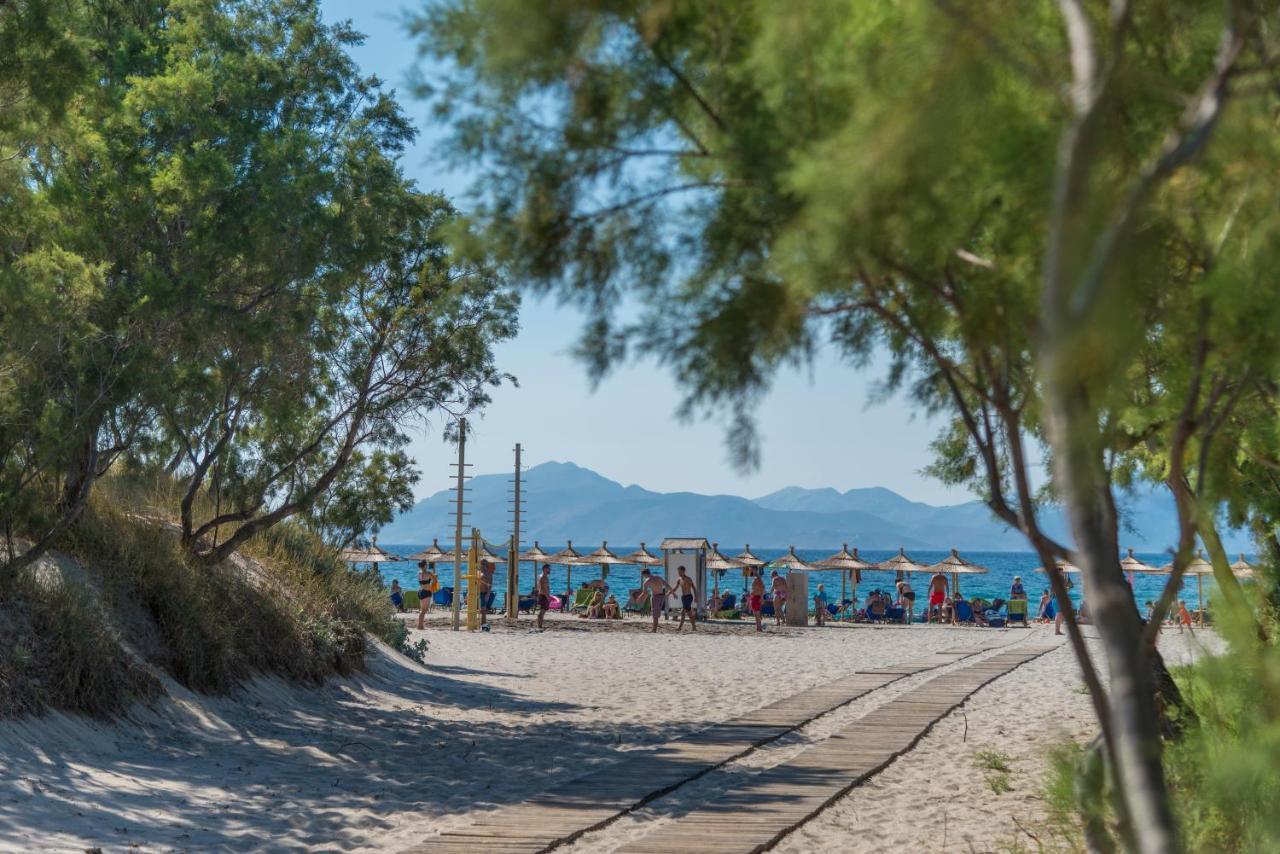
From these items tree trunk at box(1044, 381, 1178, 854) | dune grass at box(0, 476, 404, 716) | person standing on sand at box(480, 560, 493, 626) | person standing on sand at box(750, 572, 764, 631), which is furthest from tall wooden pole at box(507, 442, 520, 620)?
tree trunk at box(1044, 381, 1178, 854)

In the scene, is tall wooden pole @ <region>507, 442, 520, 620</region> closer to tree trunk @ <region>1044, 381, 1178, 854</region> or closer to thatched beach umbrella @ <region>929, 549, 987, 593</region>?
thatched beach umbrella @ <region>929, 549, 987, 593</region>

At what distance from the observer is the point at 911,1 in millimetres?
3242

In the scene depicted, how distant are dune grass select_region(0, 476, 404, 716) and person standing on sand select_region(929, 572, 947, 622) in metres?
22.7

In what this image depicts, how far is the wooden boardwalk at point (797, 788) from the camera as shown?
23.1 feet

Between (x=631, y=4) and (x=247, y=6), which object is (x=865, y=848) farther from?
(x=247, y=6)

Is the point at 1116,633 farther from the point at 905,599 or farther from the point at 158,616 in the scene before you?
the point at 905,599

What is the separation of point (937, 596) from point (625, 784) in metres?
28.7

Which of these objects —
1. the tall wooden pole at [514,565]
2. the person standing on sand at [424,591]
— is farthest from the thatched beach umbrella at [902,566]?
the person standing on sand at [424,591]

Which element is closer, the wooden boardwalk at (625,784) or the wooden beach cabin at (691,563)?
the wooden boardwalk at (625,784)

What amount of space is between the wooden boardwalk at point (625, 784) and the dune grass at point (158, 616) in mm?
4093

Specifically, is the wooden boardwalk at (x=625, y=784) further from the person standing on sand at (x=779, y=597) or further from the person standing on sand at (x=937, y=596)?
the person standing on sand at (x=937, y=596)

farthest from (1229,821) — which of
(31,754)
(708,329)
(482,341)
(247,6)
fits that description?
(247,6)

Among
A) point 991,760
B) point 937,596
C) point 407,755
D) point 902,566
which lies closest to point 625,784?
point 407,755

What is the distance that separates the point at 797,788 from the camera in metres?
8.70
